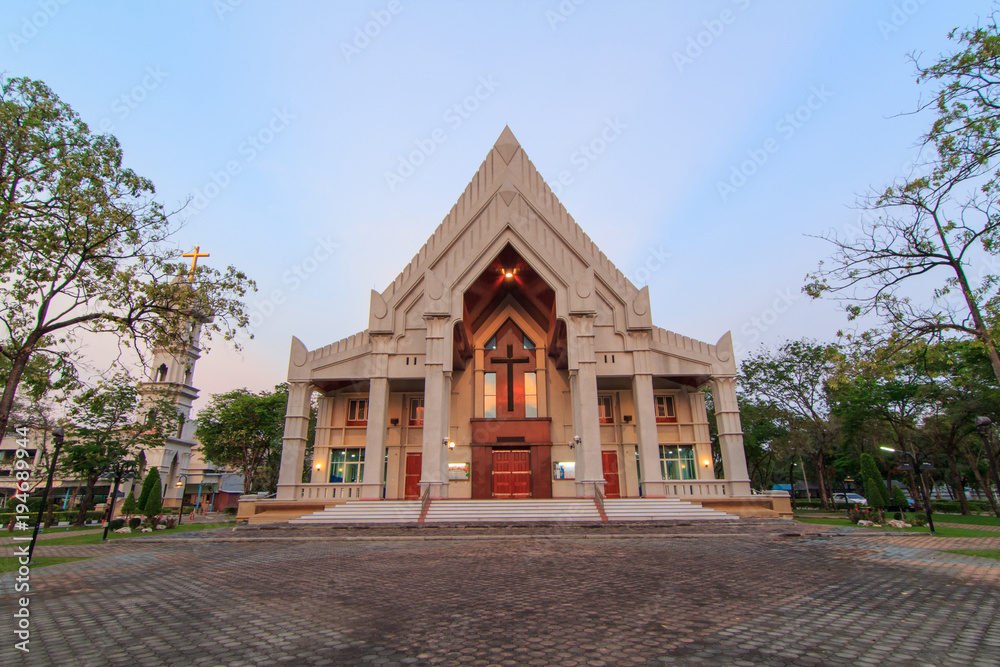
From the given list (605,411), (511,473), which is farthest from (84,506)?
(605,411)

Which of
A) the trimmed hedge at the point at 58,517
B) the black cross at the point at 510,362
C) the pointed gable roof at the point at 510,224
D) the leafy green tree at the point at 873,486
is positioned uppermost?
the pointed gable roof at the point at 510,224

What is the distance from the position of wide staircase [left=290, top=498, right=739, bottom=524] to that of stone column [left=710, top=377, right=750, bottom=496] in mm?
3695

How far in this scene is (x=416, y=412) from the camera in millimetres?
29781

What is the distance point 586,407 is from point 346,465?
1506 centimetres

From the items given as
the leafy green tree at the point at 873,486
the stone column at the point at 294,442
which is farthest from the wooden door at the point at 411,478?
the leafy green tree at the point at 873,486

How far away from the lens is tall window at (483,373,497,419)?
29.5 meters

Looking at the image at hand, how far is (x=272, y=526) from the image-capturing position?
20109 millimetres

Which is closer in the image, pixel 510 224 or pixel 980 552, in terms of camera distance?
pixel 980 552

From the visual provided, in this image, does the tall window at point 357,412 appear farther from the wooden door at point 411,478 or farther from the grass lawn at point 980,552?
Answer: the grass lawn at point 980,552

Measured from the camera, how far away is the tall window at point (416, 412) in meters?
29.7

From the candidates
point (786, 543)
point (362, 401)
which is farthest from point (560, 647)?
point (362, 401)

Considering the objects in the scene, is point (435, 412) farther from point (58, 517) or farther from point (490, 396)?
point (58, 517)

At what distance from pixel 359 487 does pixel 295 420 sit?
5.13 meters

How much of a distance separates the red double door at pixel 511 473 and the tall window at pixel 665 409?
8.39m
